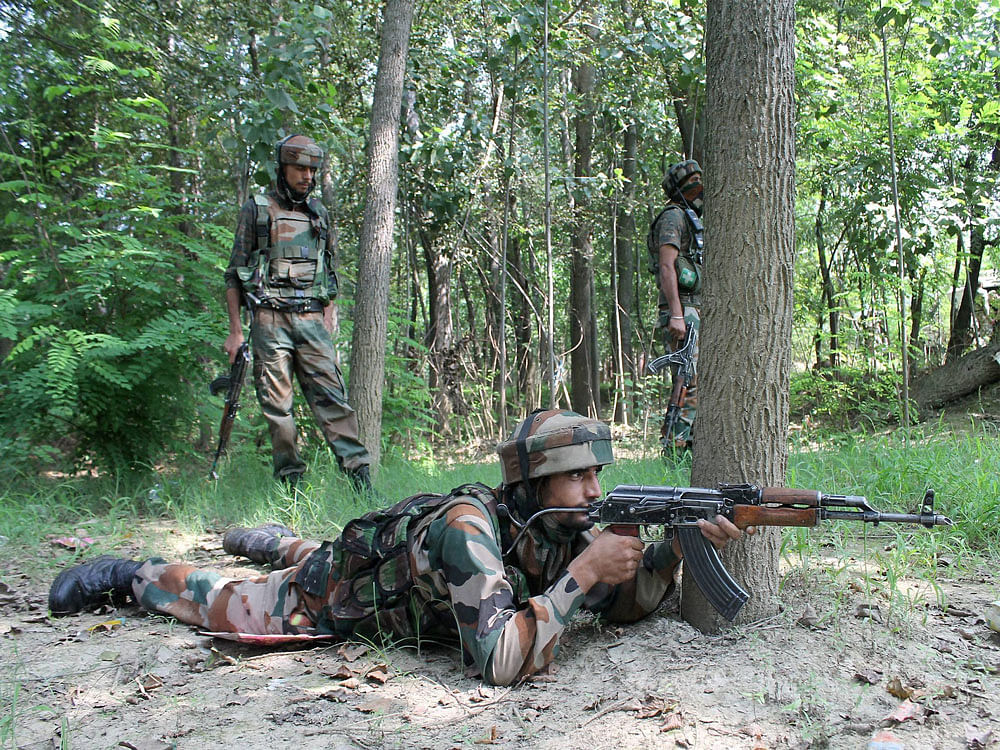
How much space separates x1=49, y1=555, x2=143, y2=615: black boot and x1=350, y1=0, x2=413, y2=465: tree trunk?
2.48 m

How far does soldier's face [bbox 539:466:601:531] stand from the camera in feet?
8.68

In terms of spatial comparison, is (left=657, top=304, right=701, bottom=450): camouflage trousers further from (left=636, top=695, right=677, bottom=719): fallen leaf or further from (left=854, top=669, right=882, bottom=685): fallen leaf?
(left=636, top=695, right=677, bottom=719): fallen leaf

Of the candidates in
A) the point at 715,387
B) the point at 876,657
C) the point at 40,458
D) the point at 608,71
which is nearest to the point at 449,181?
the point at 608,71

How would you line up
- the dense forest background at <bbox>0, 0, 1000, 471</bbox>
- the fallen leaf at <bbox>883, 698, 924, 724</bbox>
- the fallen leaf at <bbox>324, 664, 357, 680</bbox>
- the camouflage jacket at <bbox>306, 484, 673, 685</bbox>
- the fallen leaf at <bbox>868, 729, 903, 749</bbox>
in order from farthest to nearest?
the dense forest background at <bbox>0, 0, 1000, 471</bbox> → the fallen leaf at <bbox>324, 664, 357, 680</bbox> → the camouflage jacket at <bbox>306, 484, 673, 685</bbox> → the fallen leaf at <bbox>883, 698, 924, 724</bbox> → the fallen leaf at <bbox>868, 729, 903, 749</bbox>

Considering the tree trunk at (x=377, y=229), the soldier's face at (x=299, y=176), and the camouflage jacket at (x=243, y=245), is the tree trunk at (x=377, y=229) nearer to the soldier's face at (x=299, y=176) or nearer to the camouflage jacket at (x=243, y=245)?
the soldier's face at (x=299, y=176)

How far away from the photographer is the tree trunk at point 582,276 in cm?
1072

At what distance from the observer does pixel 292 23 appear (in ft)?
17.7

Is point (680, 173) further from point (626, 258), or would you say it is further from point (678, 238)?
point (626, 258)

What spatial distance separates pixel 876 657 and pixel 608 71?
700cm

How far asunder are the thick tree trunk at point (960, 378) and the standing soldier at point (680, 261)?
3.03 m

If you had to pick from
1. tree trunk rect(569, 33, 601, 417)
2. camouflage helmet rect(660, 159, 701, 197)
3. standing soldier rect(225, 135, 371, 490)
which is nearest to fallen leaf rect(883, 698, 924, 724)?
standing soldier rect(225, 135, 371, 490)

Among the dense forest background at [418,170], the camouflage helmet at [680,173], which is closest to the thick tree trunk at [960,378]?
the dense forest background at [418,170]

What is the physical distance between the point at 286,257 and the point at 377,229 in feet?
2.95

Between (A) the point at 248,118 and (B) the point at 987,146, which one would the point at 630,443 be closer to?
(B) the point at 987,146
